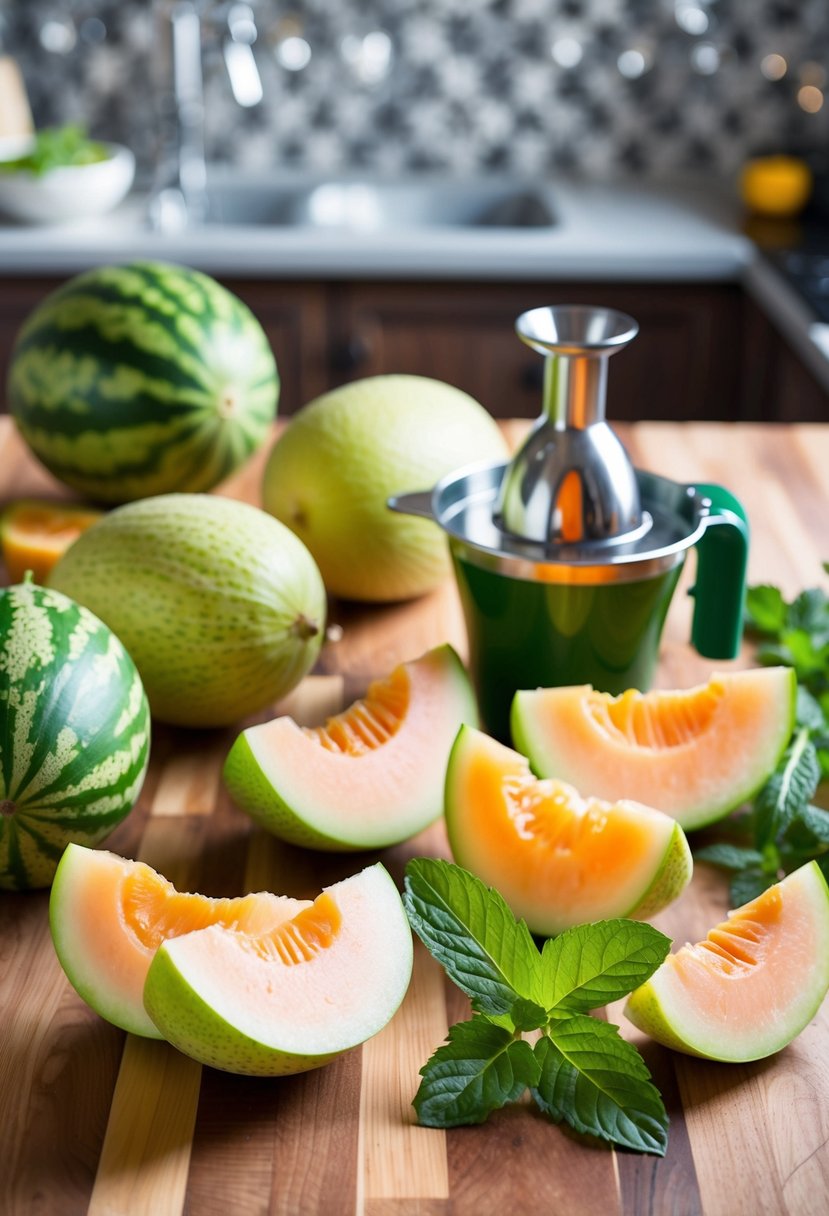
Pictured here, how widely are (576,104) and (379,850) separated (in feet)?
8.40

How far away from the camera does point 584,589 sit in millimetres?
924

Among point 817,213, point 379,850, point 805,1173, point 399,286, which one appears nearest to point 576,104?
point 817,213

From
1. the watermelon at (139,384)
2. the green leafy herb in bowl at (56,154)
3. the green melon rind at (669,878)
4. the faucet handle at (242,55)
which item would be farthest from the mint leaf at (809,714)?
the green leafy herb in bowl at (56,154)

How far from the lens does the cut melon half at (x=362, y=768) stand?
2.79ft

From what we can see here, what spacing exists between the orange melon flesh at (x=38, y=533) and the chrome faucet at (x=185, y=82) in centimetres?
153

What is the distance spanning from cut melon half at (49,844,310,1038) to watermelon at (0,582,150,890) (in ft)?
0.18

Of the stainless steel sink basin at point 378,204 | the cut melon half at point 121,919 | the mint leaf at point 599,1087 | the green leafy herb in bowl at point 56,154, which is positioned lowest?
the stainless steel sink basin at point 378,204

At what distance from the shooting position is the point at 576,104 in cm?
306

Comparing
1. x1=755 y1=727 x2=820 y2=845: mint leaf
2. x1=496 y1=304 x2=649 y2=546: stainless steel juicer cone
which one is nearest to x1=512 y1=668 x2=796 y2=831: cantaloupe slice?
x1=755 y1=727 x2=820 y2=845: mint leaf

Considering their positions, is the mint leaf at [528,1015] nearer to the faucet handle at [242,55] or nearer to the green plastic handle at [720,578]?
the green plastic handle at [720,578]

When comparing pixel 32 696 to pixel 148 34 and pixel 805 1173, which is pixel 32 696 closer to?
pixel 805 1173

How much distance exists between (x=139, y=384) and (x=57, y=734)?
516 mm

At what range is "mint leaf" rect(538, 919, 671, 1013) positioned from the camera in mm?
694

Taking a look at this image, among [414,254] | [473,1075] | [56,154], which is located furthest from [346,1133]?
[56,154]
